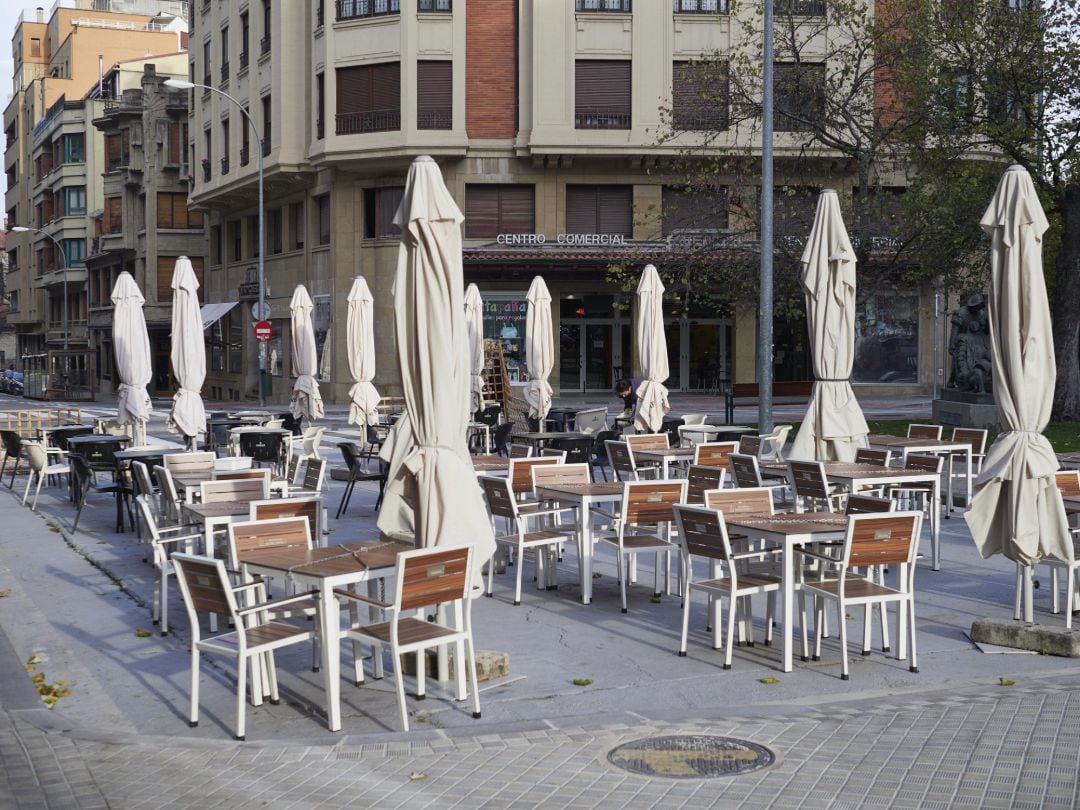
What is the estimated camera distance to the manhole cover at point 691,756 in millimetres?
5949

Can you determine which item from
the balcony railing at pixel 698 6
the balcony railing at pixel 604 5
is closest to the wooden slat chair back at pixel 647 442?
the balcony railing at pixel 604 5

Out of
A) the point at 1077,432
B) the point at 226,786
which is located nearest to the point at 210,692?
the point at 226,786

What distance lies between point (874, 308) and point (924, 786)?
37146mm

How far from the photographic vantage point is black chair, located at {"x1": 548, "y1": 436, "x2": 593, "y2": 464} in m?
16.5

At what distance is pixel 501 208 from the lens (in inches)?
Result: 1577

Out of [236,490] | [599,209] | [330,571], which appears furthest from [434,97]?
[330,571]

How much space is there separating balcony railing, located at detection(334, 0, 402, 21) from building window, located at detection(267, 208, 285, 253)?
29.7 ft

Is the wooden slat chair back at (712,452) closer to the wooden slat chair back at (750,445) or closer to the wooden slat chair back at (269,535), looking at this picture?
the wooden slat chair back at (750,445)

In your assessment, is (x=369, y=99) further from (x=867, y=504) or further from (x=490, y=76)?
(x=867, y=504)

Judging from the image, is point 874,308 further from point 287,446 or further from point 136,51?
point 136,51

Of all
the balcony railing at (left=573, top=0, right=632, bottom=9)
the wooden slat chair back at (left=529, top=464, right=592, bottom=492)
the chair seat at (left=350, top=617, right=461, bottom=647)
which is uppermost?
the balcony railing at (left=573, top=0, right=632, bottom=9)

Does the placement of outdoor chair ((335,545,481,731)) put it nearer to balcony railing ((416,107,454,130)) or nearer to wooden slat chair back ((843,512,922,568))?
wooden slat chair back ((843,512,922,568))

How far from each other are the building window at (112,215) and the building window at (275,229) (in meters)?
18.5

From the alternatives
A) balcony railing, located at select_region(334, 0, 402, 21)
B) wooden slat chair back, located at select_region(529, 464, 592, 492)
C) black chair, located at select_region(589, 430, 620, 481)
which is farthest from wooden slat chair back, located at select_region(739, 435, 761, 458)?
balcony railing, located at select_region(334, 0, 402, 21)
